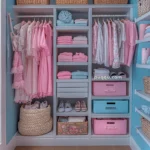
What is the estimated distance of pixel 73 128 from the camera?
262 centimetres

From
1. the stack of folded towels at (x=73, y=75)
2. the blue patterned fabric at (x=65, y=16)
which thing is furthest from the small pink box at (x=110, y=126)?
the blue patterned fabric at (x=65, y=16)

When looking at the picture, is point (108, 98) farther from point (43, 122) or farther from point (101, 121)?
point (43, 122)

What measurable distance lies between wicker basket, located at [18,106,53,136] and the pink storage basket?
733mm

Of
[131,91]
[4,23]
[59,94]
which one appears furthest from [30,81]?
[131,91]

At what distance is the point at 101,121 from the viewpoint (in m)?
2.63

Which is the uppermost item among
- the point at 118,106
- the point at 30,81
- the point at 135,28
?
the point at 135,28

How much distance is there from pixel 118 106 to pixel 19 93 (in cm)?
131

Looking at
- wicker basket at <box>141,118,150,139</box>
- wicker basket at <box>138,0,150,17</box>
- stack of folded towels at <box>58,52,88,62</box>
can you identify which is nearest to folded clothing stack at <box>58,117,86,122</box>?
stack of folded towels at <box>58,52,88,62</box>

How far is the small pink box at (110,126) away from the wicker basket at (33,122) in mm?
685

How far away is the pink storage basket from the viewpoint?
8.65ft

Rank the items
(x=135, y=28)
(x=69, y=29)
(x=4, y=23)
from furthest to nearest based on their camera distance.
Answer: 1. (x=69, y=29)
2. (x=135, y=28)
3. (x=4, y=23)

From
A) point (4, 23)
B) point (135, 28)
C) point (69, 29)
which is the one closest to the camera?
point (4, 23)

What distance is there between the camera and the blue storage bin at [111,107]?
2.63 m

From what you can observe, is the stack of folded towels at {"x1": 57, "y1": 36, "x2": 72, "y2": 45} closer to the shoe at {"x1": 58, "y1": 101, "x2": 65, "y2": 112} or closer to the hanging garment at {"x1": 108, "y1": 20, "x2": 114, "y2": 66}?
the hanging garment at {"x1": 108, "y1": 20, "x2": 114, "y2": 66}
